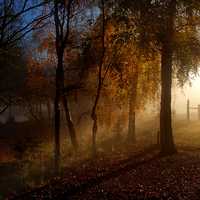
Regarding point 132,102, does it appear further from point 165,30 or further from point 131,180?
point 131,180

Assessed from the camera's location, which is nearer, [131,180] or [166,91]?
[131,180]

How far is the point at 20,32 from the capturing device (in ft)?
40.7

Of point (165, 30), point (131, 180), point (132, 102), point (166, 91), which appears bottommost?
point (131, 180)

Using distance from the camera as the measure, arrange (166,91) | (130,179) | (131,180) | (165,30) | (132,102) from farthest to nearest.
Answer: (132,102)
(166,91)
(165,30)
(130,179)
(131,180)

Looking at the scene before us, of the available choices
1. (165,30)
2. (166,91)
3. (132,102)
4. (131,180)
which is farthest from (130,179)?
(132,102)

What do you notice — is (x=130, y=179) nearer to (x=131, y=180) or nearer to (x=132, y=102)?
(x=131, y=180)

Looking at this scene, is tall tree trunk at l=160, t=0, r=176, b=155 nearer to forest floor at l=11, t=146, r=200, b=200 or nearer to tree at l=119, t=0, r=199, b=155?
tree at l=119, t=0, r=199, b=155

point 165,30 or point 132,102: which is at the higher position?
point 165,30

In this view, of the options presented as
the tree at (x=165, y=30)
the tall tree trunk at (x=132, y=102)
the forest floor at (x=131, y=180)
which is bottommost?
the forest floor at (x=131, y=180)

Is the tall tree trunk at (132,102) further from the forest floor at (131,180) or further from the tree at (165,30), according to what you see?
the forest floor at (131,180)

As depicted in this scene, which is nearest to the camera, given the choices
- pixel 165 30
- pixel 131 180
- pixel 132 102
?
pixel 131 180

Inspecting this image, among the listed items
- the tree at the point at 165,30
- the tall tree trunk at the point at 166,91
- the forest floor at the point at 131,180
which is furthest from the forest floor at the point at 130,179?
the tree at the point at 165,30

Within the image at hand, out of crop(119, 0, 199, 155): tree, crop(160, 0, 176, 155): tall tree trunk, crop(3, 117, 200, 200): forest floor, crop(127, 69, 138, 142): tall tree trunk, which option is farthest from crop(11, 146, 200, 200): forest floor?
crop(127, 69, 138, 142): tall tree trunk

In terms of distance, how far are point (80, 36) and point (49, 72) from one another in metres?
6.66
